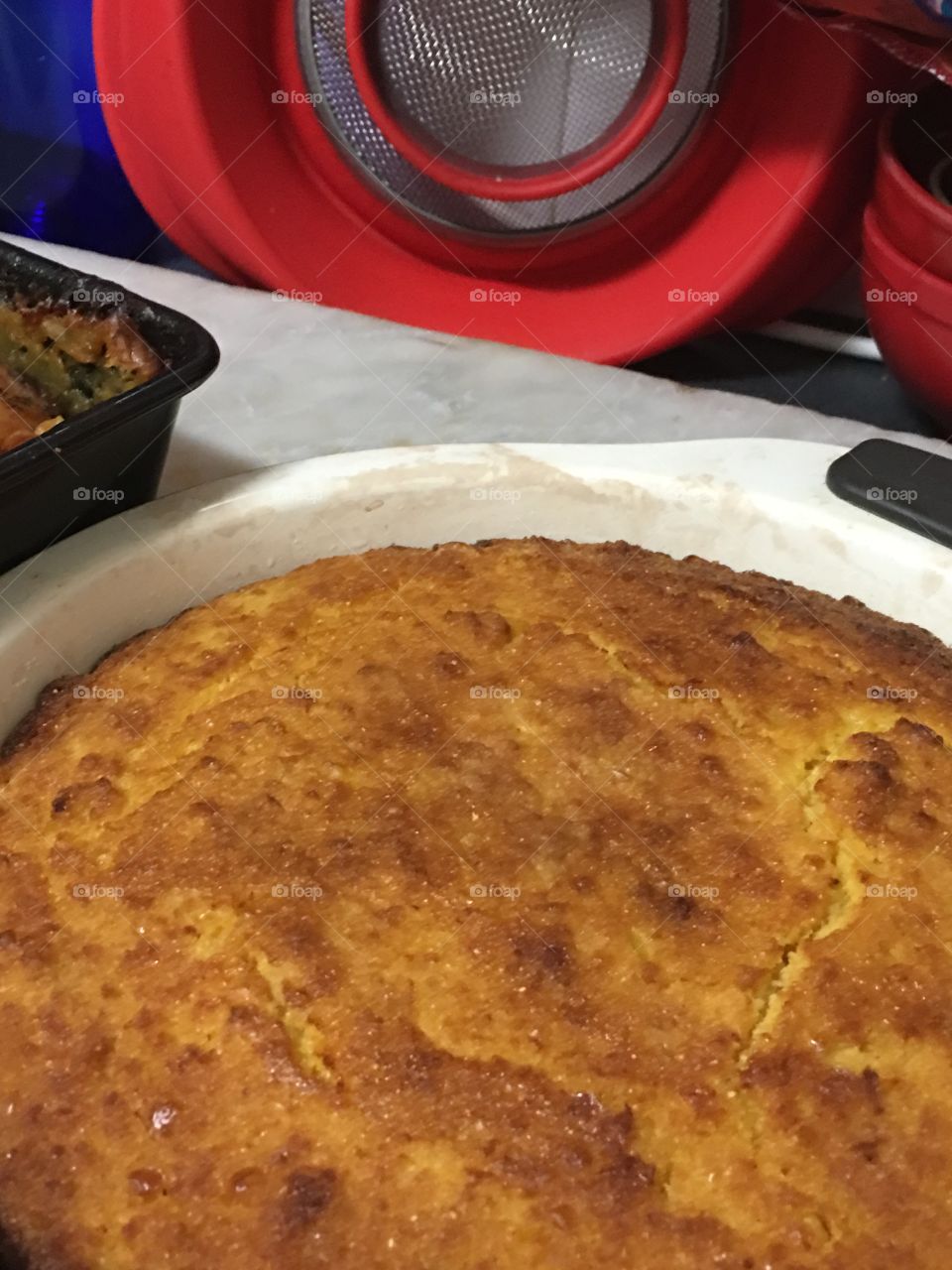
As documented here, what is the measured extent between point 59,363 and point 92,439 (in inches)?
10.5

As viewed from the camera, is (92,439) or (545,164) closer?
(92,439)

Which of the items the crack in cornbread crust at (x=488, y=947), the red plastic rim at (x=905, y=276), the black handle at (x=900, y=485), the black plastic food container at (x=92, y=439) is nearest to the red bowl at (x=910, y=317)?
the red plastic rim at (x=905, y=276)

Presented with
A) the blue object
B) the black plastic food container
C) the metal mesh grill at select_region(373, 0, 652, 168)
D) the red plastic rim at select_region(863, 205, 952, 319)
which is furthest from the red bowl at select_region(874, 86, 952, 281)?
the blue object

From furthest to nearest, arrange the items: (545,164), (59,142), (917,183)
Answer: (59,142) < (545,164) < (917,183)

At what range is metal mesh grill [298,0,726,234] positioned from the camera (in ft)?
5.10

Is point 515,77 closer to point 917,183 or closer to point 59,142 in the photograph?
point 917,183

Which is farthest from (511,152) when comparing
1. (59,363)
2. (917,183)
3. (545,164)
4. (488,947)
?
(488,947)

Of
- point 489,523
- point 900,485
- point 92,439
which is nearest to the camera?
point 92,439

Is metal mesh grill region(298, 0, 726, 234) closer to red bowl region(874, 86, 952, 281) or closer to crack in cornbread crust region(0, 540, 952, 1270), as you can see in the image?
red bowl region(874, 86, 952, 281)

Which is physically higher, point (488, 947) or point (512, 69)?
point (512, 69)

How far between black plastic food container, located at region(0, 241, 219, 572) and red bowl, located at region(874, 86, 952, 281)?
914 mm

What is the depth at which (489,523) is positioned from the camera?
141 cm

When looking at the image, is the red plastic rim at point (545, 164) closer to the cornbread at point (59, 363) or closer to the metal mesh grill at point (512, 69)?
the metal mesh grill at point (512, 69)

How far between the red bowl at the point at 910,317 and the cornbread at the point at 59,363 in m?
0.98
